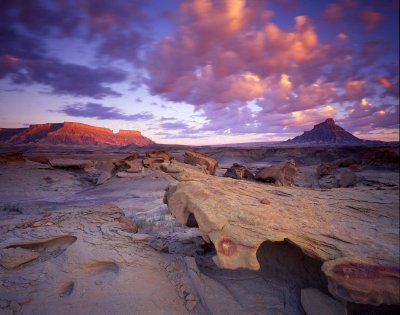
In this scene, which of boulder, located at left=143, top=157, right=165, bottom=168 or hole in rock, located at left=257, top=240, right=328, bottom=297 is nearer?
hole in rock, located at left=257, top=240, right=328, bottom=297

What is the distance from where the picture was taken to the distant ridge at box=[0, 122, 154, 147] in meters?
98.3

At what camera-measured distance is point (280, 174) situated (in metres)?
10.2

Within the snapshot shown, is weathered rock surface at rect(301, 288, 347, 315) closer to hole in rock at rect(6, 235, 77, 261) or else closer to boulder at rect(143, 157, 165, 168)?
hole in rock at rect(6, 235, 77, 261)

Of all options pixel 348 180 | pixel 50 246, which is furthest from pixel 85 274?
pixel 348 180

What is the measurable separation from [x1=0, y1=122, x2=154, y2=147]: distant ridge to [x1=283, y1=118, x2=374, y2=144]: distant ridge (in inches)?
3283

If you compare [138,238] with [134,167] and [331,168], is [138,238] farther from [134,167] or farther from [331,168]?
[331,168]

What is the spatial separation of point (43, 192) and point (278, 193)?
1326 cm

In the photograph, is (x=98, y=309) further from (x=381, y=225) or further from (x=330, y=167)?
(x=330, y=167)

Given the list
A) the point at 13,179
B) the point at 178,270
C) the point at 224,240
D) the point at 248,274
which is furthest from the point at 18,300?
the point at 13,179

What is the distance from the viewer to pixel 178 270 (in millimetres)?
4031

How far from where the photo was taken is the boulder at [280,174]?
10.2 m

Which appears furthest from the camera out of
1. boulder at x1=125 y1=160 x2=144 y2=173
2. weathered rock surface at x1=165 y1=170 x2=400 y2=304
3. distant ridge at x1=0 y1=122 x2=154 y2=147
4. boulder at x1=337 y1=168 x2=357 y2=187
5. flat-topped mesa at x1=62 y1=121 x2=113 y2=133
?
flat-topped mesa at x1=62 y1=121 x2=113 y2=133

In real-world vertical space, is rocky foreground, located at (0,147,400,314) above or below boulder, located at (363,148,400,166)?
below

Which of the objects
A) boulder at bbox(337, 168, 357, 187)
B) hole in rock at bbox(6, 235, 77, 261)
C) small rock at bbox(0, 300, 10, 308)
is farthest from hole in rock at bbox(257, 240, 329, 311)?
boulder at bbox(337, 168, 357, 187)
